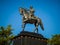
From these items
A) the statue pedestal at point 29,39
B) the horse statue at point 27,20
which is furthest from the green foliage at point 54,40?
the statue pedestal at point 29,39

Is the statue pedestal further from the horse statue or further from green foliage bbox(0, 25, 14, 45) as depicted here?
green foliage bbox(0, 25, 14, 45)

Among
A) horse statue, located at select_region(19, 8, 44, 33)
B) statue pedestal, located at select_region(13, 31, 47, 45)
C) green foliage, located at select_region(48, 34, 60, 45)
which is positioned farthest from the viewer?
green foliage, located at select_region(48, 34, 60, 45)

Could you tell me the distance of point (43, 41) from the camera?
68.6ft

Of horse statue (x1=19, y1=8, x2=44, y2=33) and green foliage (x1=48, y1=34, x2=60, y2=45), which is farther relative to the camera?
green foliage (x1=48, y1=34, x2=60, y2=45)

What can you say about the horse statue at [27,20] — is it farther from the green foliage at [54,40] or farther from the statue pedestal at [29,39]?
the green foliage at [54,40]

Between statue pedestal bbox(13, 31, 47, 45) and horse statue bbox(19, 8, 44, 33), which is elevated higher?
horse statue bbox(19, 8, 44, 33)

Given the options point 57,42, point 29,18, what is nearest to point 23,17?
point 29,18

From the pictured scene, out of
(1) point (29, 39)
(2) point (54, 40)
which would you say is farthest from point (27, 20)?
(2) point (54, 40)

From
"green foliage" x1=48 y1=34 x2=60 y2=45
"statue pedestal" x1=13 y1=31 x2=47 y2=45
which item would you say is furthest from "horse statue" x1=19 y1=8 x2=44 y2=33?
"green foliage" x1=48 y1=34 x2=60 y2=45

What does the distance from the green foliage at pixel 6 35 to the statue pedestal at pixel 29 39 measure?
5948 mm

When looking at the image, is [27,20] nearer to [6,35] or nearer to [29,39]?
[29,39]

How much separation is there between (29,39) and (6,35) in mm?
7639

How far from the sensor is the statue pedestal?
20219 mm

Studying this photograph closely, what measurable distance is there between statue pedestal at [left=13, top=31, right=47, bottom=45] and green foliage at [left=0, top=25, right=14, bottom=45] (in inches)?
234
